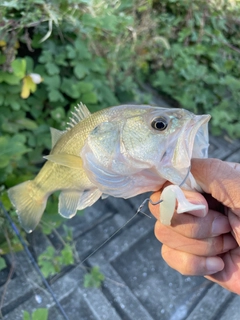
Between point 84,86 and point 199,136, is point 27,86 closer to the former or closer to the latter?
point 84,86

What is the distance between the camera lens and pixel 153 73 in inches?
104

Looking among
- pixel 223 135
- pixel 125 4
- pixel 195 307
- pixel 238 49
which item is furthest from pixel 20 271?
pixel 238 49

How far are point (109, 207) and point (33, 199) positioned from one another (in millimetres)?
596

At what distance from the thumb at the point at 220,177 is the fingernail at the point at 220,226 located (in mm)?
78

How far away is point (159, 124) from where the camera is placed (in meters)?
0.78

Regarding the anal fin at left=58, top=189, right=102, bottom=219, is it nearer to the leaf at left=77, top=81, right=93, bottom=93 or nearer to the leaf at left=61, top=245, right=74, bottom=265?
the leaf at left=61, top=245, right=74, bottom=265

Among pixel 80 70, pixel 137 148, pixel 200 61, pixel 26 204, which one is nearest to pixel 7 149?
pixel 26 204

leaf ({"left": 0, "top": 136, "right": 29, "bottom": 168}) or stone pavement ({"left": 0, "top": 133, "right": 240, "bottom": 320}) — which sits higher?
leaf ({"left": 0, "top": 136, "right": 29, "bottom": 168})

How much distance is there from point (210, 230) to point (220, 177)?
0.17 meters

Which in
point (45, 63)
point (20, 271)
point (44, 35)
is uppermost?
point (44, 35)

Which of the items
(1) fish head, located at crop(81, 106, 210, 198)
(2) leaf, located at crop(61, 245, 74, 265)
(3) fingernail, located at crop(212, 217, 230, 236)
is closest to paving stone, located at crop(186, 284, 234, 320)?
(2) leaf, located at crop(61, 245, 74, 265)

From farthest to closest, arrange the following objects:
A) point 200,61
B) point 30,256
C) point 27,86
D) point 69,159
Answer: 1. point 200,61
2. point 27,86
3. point 30,256
4. point 69,159

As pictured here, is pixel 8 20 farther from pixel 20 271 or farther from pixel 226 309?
pixel 226 309

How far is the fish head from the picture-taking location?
2.48ft
